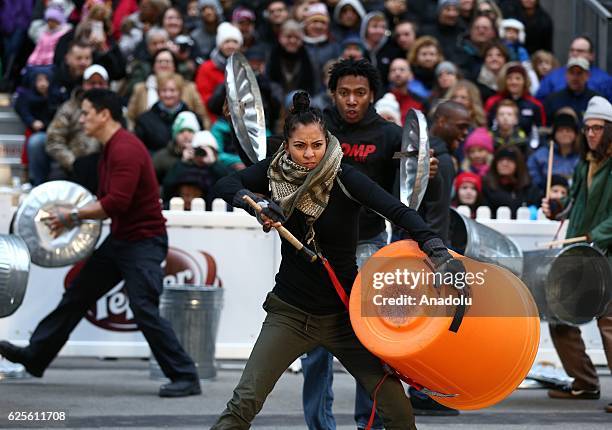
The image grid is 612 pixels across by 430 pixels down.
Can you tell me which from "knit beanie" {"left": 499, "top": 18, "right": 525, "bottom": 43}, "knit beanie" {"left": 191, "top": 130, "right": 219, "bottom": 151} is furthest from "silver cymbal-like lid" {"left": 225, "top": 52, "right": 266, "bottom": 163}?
"knit beanie" {"left": 499, "top": 18, "right": 525, "bottom": 43}

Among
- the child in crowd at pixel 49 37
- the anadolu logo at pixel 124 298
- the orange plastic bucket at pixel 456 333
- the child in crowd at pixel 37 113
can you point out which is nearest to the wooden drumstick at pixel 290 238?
the orange plastic bucket at pixel 456 333

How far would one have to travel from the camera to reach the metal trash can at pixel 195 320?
9.72 metres

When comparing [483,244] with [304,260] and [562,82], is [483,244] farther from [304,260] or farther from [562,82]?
[562,82]

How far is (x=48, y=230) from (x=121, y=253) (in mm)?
521

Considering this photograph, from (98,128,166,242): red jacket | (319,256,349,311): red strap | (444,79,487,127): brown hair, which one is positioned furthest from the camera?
(444,79,487,127): brown hair

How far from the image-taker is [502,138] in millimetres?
13242

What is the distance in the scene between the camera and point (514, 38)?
15.1 metres

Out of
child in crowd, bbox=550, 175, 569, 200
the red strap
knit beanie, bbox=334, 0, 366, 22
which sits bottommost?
child in crowd, bbox=550, 175, 569, 200

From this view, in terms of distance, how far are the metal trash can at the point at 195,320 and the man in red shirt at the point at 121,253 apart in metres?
0.80

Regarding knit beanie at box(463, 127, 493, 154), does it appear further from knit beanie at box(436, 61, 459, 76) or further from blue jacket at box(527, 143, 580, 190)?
knit beanie at box(436, 61, 459, 76)

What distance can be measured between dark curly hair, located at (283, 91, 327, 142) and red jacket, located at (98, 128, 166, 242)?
8.66 feet

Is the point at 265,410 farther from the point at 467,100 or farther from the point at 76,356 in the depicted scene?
the point at 467,100

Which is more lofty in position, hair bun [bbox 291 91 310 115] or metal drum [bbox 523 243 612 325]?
hair bun [bbox 291 91 310 115]

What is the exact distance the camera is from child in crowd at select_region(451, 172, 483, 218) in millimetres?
11688
